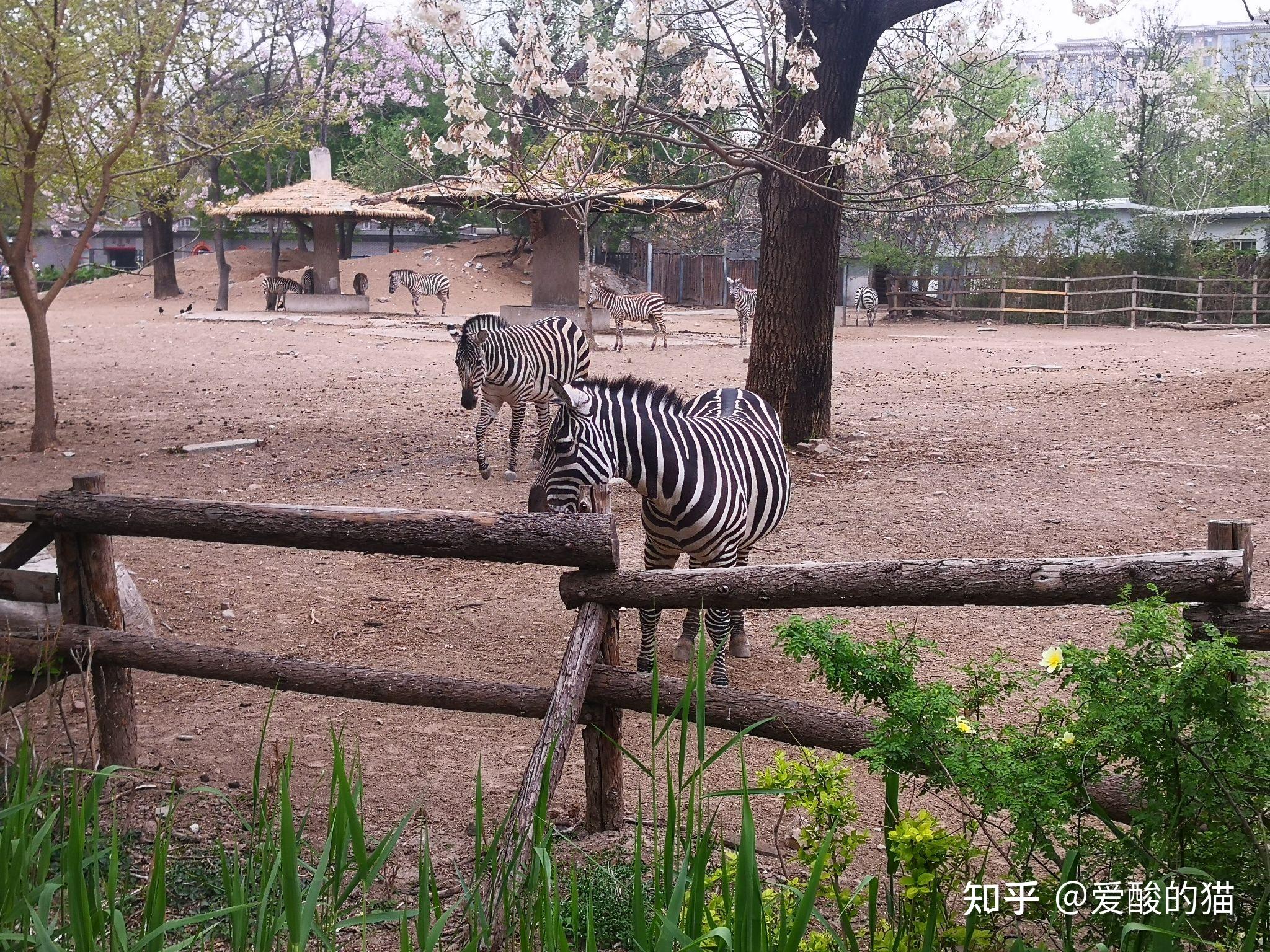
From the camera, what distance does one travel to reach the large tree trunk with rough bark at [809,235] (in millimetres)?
10383

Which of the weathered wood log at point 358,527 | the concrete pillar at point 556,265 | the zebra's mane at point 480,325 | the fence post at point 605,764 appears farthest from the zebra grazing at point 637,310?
the fence post at point 605,764

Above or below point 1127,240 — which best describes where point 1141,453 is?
below

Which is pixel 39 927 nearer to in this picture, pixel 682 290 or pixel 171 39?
pixel 171 39

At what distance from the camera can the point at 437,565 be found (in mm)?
7879

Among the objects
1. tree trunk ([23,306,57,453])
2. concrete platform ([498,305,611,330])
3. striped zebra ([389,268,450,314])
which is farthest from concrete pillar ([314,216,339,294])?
tree trunk ([23,306,57,453])

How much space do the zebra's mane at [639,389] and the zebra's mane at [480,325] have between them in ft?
17.1

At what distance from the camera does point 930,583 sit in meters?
3.41

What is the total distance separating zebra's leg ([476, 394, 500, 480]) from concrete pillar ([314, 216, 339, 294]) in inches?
764

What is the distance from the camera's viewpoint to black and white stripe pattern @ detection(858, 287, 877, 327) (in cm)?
3055

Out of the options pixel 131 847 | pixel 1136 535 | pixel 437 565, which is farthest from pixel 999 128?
pixel 131 847

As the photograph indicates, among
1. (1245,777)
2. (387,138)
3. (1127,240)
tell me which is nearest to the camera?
(1245,777)

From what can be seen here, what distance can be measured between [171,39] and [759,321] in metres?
6.03

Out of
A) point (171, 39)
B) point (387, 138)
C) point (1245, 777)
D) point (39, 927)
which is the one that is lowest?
point (39, 927)

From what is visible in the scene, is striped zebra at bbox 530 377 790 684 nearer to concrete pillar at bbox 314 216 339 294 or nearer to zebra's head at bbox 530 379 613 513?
zebra's head at bbox 530 379 613 513
